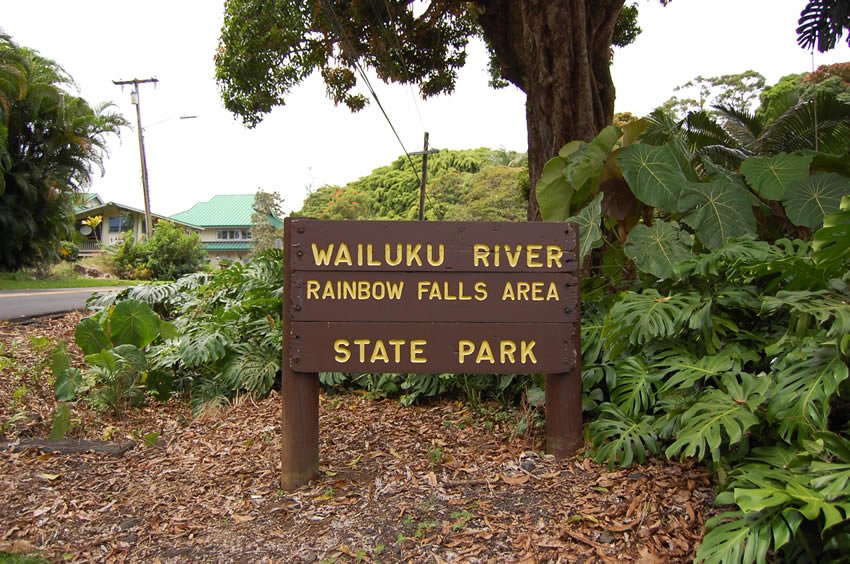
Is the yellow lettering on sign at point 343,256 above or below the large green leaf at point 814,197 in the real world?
below

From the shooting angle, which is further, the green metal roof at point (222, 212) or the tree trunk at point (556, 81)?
the green metal roof at point (222, 212)

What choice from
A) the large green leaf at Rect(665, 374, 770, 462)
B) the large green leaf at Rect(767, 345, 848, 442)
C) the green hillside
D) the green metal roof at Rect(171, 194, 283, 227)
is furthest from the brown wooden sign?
the green metal roof at Rect(171, 194, 283, 227)

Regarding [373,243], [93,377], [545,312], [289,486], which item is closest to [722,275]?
[545,312]

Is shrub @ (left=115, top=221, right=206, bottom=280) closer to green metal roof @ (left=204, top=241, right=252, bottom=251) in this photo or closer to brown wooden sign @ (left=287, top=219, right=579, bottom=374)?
green metal roof @ (left=204, top=241, right=252, bottom=251)

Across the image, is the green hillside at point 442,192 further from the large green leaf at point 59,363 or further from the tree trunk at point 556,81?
the large green leaf at point 59,363

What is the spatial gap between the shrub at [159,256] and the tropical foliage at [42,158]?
391cm

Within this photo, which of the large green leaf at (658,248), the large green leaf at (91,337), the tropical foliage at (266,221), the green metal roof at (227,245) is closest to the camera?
the large green leaf at (658,248)

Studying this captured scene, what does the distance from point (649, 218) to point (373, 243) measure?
7.88 ft

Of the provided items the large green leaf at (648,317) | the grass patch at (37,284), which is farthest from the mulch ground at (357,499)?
the grass patch at (37,284)

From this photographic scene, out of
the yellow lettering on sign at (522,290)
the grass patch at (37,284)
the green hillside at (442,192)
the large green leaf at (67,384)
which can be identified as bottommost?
the large green leaf at (67,384)

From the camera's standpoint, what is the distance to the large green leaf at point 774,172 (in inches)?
163

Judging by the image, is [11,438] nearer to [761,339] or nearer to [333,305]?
[333,305]

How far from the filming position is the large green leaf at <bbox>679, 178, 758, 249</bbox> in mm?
4094

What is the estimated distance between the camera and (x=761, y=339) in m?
3.34
